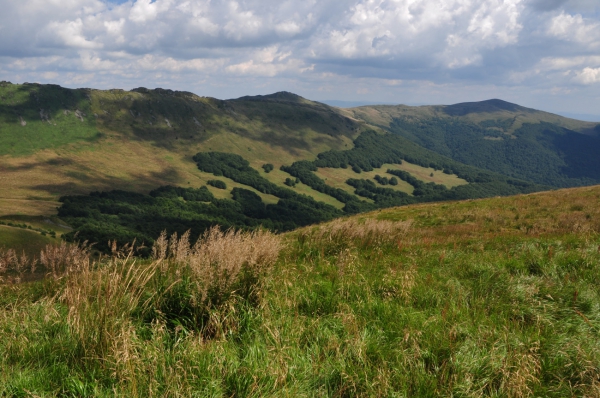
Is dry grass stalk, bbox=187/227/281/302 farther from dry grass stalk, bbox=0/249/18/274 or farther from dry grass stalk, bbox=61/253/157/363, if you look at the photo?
dry grass stalk, bbox=0/249/18/274

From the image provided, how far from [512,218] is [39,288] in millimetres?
20670

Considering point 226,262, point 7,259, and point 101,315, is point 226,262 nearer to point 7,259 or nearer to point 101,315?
point 101,315

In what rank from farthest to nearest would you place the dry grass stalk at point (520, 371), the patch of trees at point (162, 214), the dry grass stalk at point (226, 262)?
the patch of trees at point (162, 214), the dry grass stalk at point (226, 262), the dry grass stalk at point (520, 371)

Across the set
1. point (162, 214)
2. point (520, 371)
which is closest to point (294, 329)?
point (520, 371)

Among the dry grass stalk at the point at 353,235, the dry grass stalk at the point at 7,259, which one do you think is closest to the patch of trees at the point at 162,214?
the dry grass stalk at the point at 353,235

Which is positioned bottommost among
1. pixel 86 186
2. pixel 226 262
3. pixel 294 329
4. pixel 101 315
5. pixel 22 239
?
pixel 22 239

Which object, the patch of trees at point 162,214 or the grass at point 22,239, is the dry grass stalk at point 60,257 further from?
the patch of trees at point 162,214

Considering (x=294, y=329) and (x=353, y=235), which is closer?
(x=294, y=329)

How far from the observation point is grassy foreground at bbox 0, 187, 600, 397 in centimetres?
412

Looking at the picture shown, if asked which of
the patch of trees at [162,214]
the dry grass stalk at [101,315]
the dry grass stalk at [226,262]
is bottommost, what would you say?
the patch of trees at [162,214]

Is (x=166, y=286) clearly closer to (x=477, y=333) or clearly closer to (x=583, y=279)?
(x=477, y=333)

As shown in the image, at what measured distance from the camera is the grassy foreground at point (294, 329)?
412 cm

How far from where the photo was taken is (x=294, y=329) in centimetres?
524

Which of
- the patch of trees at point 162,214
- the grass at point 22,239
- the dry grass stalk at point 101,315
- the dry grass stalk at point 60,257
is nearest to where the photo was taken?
the dry grass stalk at point 101,315
